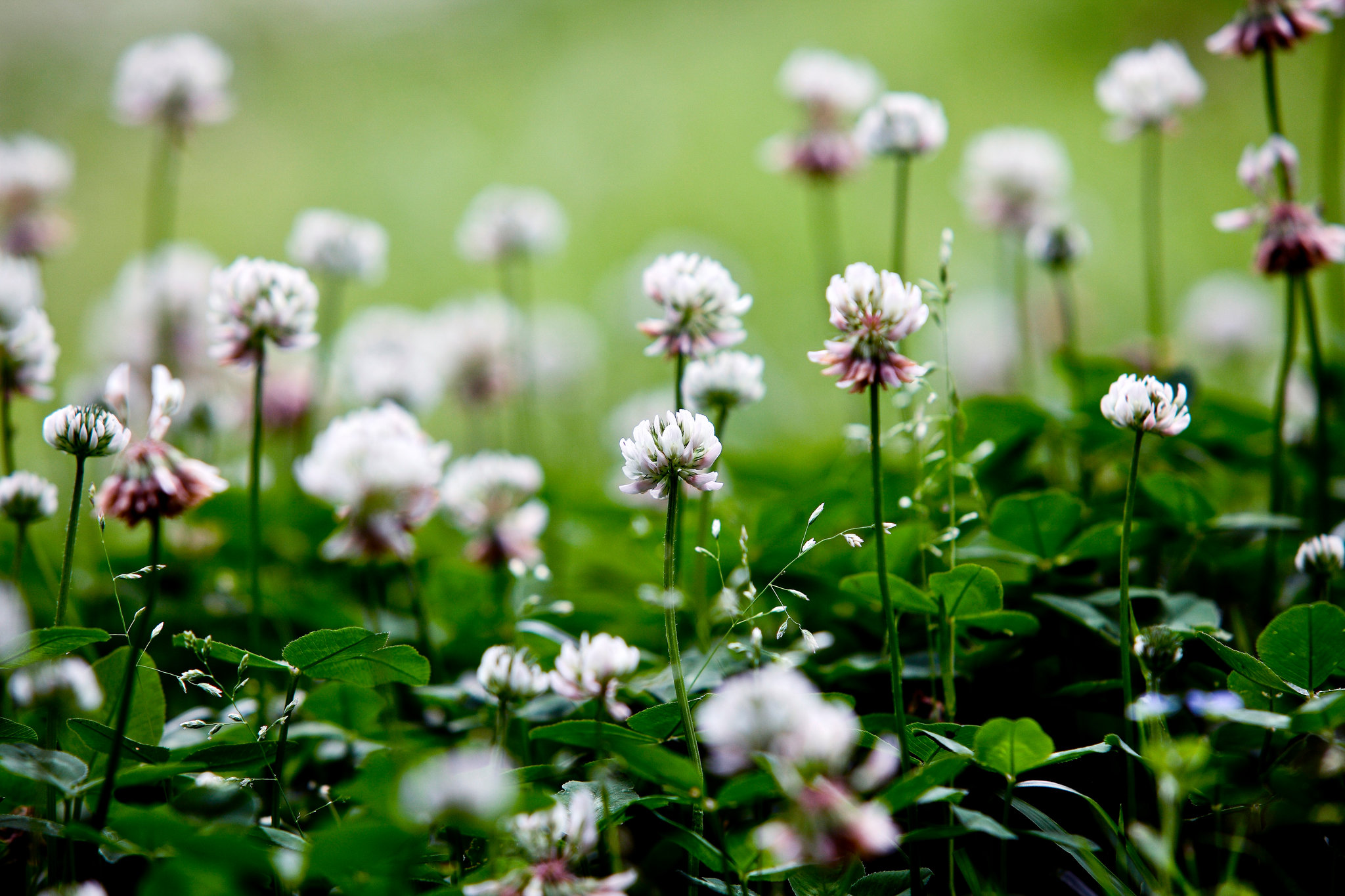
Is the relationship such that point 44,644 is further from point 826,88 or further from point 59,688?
point 826,88

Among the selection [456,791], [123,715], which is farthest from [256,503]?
[456,791]

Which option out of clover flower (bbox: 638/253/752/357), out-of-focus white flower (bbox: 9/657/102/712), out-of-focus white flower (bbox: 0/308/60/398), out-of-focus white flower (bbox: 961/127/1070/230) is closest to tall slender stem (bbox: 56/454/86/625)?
out-of-focus white flower (bbox: 9/657/102/712)

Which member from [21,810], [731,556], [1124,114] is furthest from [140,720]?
[1124,114]

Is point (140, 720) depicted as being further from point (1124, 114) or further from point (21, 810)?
point (1124, 114)

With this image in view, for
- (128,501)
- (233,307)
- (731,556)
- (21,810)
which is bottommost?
(21,810)

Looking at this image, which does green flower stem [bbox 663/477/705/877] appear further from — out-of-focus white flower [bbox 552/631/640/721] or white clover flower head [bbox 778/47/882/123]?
white clover flower head [bbox 778/47/882/123]

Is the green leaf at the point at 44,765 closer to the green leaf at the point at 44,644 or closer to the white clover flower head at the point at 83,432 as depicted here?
the green leaf at the point at 44,644

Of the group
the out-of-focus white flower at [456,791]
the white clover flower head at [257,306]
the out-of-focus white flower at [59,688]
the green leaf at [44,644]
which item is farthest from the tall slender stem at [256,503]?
the out-of-focus white flower at [456,791]
